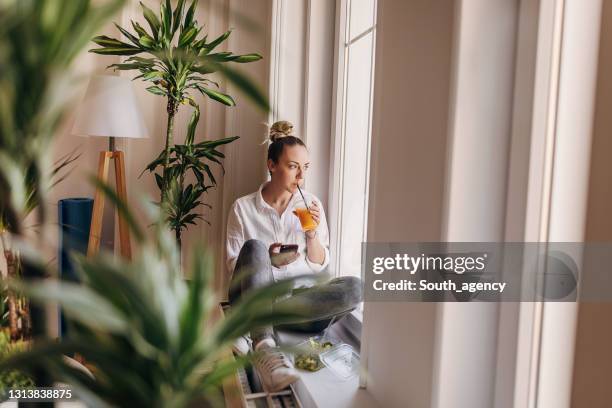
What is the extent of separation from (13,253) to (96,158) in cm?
220

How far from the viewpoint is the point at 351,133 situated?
7.23 ft

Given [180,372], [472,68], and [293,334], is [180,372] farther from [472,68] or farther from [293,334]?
[293,334]

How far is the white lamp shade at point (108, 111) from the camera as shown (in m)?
2.42

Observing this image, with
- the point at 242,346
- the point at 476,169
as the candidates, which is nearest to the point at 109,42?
the point at 242,346

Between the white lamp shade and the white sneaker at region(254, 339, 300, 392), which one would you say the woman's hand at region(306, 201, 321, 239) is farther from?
the white lamp shade

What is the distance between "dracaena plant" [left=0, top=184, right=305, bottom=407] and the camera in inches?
17.2

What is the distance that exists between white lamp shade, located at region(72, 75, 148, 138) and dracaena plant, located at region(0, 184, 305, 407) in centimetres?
211

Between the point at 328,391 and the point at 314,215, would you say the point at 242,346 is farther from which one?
the point at 314,215

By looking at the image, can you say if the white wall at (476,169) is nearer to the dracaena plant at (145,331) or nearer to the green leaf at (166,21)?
the dracaena plant at (145,331)

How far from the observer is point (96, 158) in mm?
3246

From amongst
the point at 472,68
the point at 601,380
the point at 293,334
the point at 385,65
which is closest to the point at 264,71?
the point at 293,334

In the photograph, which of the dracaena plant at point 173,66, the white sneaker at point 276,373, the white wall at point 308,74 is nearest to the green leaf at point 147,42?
the dracaena plant at point 173,66

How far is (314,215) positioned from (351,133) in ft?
1.31

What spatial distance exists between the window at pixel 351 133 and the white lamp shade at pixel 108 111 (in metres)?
0.98
